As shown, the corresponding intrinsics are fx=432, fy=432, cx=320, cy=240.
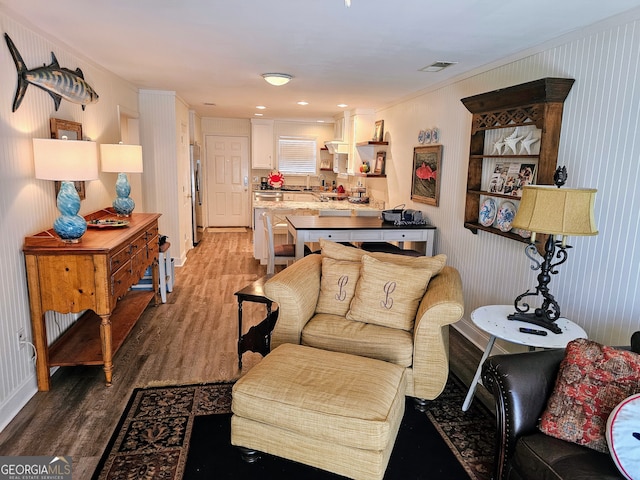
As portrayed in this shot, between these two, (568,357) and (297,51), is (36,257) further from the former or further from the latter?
(568,357)

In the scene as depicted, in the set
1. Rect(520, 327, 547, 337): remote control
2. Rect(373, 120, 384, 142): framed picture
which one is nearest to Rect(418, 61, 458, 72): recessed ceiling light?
Rect(520, 327, 547, 337): remote control

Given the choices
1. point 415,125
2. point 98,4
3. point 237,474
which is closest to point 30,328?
point 237,474

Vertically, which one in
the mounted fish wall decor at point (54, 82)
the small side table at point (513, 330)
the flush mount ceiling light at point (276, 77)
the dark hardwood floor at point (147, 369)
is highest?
the flush mount ceiling light at point (276, 77)

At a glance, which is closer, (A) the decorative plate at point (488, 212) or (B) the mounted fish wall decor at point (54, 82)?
(B) the mounted fish wall decor at point (54, 82)

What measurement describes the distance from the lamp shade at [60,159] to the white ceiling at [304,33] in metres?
0.59

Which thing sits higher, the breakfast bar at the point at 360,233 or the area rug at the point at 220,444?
the breakfast bar at the point at 360,233

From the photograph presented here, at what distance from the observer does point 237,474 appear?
2.09 metres

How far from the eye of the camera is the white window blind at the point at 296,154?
9039 millimetres

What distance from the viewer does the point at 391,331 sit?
2725 mm

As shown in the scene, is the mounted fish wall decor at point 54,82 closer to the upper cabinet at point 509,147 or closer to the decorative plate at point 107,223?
the decorative plate at point 107,223

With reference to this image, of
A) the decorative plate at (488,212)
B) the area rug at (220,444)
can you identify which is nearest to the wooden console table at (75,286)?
the area rug at (220,444)

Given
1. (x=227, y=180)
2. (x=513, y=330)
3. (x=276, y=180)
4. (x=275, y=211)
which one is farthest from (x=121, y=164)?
(x=227, y=180)

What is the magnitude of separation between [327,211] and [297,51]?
2.69 metres

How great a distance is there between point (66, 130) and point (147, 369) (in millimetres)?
1876
